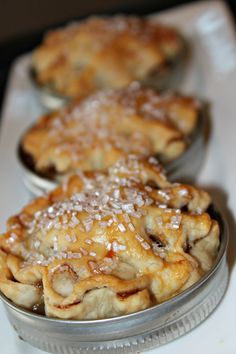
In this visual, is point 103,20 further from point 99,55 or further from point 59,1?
point 59,1

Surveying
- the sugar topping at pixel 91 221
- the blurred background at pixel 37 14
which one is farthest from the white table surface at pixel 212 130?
the blurred background at pixel 37 14

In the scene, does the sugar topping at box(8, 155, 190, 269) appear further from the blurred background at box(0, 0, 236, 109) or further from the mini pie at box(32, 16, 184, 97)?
the blurred background at box(0, 0, 236, 109)

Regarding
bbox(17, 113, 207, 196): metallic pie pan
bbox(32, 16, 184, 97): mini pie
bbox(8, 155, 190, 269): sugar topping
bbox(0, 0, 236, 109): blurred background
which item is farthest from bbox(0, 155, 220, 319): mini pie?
bbox(0, 0, 236, 109): blurred background

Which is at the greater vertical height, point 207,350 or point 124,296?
point 124,296

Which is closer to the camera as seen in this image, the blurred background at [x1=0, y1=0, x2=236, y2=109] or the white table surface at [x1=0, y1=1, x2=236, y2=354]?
the white table surface at [x1=0, y1=1, x2=236, y2=354]

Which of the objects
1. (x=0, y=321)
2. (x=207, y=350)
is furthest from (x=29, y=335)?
(x=207, y=350)
